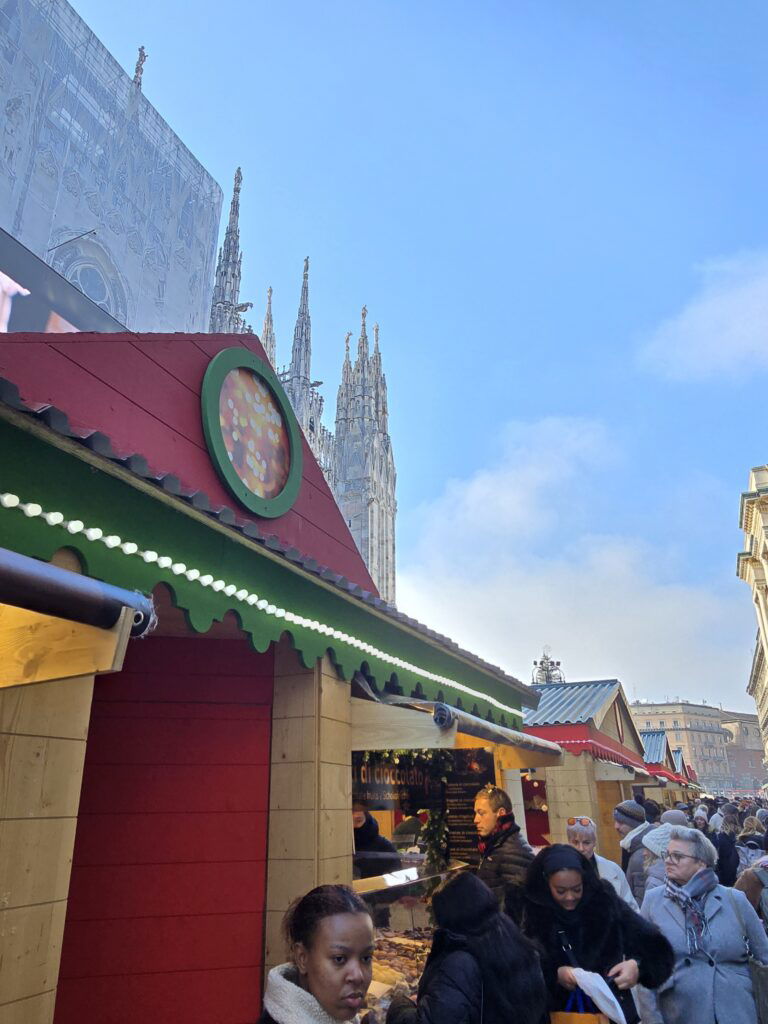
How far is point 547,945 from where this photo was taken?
339 centimetres

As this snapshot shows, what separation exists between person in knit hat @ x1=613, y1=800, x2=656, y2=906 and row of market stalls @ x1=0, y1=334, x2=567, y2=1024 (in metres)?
1.58

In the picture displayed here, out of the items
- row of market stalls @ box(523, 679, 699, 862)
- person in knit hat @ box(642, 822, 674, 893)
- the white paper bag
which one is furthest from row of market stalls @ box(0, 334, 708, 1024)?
row of market stalls @ box(523, 679, 699, 862)

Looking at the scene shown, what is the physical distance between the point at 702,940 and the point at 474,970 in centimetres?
191

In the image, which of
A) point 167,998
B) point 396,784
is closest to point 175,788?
point 167,998

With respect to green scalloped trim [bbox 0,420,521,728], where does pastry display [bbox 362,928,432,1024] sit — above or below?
→ below

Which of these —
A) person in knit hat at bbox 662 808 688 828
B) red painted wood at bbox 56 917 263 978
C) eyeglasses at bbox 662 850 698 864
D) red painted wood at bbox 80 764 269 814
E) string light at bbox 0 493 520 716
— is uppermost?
string light at bbox 0 493 520 716

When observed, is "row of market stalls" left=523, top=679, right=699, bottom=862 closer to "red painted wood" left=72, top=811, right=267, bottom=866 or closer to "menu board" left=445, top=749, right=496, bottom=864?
"menu board" left=445, top=749, right=496, bottom=864

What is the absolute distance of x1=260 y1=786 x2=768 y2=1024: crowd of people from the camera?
2.24m

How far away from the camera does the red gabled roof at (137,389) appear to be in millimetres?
4570

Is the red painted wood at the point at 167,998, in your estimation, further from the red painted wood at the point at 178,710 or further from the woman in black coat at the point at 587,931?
the woman in black coat at the point at 587,931

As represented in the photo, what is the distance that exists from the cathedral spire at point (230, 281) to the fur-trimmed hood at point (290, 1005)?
4099 cm

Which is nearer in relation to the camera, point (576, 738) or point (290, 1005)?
point (290, 1005)

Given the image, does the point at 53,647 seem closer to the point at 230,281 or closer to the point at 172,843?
the point at 172,843

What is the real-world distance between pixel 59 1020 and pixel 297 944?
124 inches
